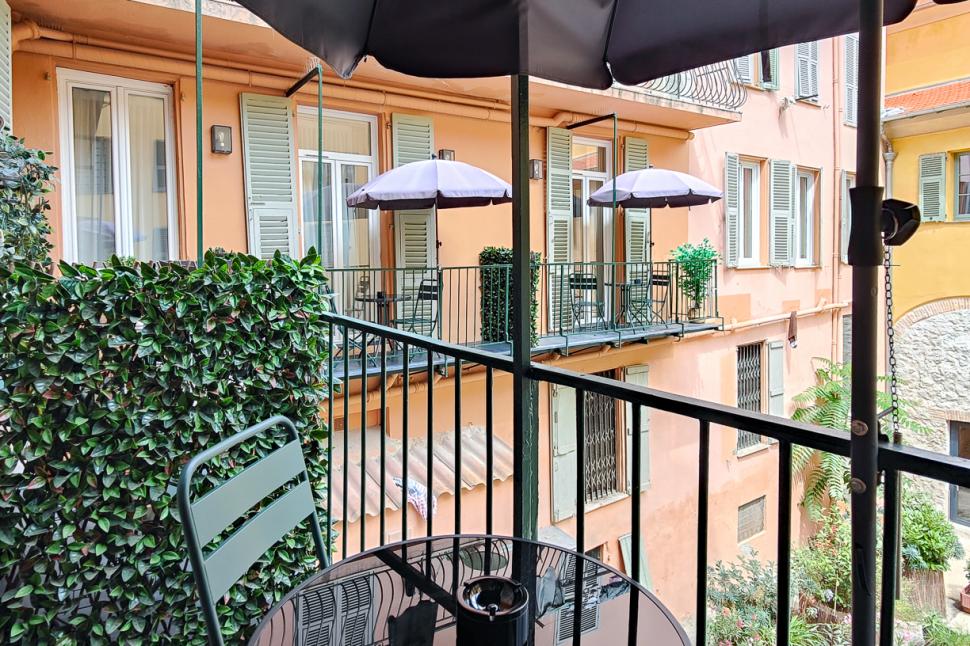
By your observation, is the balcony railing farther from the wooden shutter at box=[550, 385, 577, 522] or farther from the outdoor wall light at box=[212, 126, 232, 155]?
the outdoor wall light at box=[212, 126, 232, 155]

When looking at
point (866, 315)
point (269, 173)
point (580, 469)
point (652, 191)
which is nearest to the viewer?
point (866, 315)

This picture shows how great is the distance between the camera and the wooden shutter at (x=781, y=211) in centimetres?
1077

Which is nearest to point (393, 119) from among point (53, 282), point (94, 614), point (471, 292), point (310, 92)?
point (310, 92)

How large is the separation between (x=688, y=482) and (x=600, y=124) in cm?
532

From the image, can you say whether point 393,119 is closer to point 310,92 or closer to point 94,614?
point 310,92

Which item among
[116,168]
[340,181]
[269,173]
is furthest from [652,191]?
[116,168]

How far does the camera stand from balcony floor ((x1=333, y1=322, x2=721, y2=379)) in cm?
607

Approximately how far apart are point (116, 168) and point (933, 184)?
11.9 meters

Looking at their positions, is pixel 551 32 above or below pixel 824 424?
above

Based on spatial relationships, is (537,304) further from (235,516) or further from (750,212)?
(235,516)

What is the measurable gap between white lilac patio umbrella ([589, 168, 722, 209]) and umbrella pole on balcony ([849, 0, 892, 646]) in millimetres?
6775

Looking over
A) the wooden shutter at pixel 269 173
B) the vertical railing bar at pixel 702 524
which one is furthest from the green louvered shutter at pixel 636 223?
the vertical railing bar at pixel 702 524

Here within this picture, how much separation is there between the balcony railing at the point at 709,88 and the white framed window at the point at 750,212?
4.80 feet

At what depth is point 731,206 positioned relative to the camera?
33.6 ft
